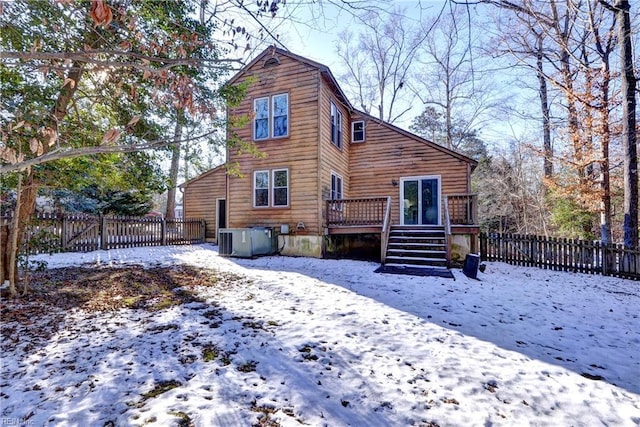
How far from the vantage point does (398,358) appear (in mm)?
3010

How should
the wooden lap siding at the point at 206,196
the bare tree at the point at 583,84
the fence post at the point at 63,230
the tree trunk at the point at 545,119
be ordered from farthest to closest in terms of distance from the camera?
the wooden lap siding at the point at 206,196
the tree trunk at the point at 545,119
the bare tree at the point at 583,84
the fence post at the point at 63,230

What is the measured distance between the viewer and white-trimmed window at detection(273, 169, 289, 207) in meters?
10.8

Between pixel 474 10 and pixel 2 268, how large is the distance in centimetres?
782

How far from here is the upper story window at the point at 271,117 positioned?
35.9 ft

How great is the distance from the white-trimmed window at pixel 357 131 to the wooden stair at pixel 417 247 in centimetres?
536

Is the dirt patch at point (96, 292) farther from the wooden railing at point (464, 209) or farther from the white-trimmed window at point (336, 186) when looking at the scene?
the wooden railing at point (464, 209)

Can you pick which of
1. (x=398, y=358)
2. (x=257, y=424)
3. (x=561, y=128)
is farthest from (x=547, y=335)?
(x=561, y=128)

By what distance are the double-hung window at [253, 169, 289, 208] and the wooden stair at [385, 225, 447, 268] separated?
13.5 feet

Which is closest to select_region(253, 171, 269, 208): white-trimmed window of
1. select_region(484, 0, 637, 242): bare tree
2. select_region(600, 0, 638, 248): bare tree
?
select_region(484, 0, 637, 242): bare tree

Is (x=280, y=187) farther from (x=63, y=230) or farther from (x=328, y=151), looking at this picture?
(x=63, y=230)

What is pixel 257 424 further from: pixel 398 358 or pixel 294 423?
pixel 398 358

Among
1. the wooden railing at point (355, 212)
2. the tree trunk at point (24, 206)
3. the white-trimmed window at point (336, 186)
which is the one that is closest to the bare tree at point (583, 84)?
the wooden railing at point (355, 212)

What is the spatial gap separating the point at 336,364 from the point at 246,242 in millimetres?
7504

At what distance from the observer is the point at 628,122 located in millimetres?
8539
